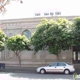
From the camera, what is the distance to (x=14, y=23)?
38.7 m

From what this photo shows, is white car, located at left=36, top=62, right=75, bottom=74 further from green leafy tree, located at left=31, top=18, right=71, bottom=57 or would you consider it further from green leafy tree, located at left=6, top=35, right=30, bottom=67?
green leafy tree, located at left=6, top=35, right=30, bottom=67

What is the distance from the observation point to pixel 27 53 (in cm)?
3759

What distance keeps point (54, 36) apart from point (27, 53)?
9.14 meters

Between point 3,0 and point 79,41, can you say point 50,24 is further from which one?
point 3,0

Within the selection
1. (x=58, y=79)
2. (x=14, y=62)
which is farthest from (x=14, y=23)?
(x=58, y=79)

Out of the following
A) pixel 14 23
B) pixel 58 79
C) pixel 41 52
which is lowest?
pixel 58 79

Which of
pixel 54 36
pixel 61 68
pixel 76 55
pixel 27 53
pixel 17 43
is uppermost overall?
pixel 54 36

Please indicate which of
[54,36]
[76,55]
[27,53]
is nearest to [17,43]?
[27,53]

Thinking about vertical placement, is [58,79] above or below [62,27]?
below

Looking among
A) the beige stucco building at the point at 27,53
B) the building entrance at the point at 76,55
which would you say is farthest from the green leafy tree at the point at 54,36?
the building entrance at the point at 76,55

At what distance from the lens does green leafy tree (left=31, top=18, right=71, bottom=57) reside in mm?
29641

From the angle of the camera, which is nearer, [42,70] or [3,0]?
[3,0]

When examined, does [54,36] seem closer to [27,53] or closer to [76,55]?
[76,55]

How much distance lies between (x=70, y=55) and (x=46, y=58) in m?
3.86
